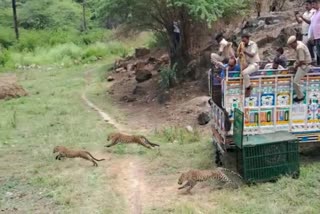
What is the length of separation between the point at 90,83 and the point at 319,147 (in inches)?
518

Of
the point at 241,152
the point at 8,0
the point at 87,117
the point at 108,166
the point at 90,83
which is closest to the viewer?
the point at 241,152

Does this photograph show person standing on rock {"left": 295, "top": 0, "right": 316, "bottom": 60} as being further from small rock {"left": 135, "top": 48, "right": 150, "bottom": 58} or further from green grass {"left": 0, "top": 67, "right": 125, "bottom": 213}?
small rock {"left": 135, "top": 48, "right": 150, "bottom": 58}

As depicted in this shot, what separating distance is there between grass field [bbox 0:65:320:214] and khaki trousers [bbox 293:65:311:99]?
47.2 inches

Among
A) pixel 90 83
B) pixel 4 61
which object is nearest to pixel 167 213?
pixel 90 83

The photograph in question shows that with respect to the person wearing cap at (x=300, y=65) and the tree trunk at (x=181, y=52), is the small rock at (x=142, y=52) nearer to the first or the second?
the tree trunk at (x=181, y=52)

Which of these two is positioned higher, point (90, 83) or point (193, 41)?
point (193, 41)

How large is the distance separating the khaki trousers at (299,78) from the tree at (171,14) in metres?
6.72

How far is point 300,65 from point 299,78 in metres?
0.22

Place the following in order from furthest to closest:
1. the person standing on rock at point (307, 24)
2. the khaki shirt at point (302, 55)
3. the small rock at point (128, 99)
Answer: the small rock at point (128, 99)
the person standing on rock at point (307, 24)
the khaki shirt at point (302, 55)

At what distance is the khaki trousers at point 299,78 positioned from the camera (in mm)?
8547

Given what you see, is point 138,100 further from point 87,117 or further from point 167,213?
point 167,213

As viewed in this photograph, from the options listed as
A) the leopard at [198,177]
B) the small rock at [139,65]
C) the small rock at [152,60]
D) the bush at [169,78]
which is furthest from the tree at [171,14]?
the leopard at [198,177]

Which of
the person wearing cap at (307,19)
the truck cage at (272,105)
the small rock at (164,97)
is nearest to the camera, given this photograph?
the truck cage at (272,105)

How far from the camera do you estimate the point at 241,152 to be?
8117mm
